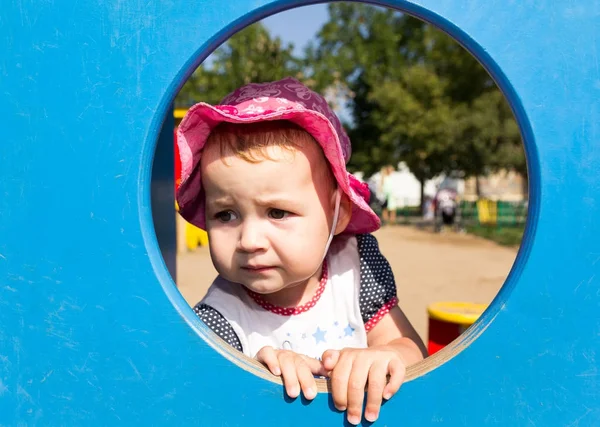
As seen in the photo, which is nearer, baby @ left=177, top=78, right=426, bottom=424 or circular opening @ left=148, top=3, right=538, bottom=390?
baby @ left=177, top=78, right=426, bottom=424

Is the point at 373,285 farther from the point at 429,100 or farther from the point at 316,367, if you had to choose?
the point at 429,100

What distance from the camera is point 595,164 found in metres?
0.82

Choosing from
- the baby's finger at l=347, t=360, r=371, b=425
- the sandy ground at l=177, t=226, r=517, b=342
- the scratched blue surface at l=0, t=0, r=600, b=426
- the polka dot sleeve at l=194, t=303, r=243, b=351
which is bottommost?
the sandy ground at l=177, t=226, r=517, b=342

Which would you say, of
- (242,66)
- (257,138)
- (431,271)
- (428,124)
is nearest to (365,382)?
(257,138)

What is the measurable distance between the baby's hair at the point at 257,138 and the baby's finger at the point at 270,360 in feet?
1.00

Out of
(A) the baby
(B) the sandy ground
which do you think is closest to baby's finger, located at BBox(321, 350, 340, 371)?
(A) the baby

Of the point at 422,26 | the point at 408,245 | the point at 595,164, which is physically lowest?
the point at 408,245

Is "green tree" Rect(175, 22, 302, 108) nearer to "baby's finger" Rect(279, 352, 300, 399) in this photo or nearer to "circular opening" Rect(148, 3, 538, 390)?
"circular opening" Rect(148, 3, 538, 390)

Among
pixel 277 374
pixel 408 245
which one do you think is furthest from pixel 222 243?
pixel 408 245

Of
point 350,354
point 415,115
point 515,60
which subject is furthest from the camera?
point 415,115

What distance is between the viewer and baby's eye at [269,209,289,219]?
3.51ft

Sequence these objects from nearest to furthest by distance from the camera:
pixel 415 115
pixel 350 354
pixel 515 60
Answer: pixel 515 60 → pixel 350 354 → pixel 415 115

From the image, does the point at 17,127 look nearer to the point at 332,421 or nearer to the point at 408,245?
the point at 332,421

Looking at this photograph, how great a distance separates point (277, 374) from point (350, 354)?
0.11 metres
